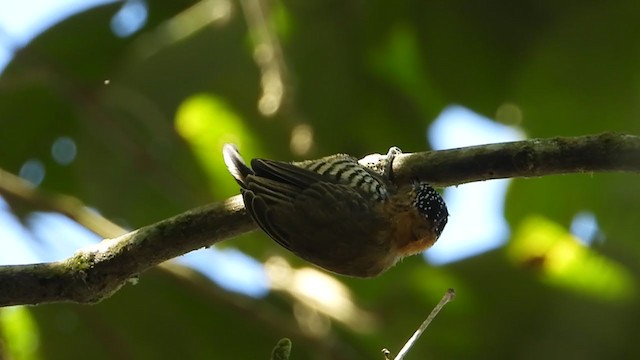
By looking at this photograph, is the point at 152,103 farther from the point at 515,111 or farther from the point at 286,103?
the point at 515,111

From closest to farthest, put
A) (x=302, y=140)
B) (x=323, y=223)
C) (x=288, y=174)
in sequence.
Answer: (x=323, y=223) < (x=288, y=174) < (x=302, y=140)

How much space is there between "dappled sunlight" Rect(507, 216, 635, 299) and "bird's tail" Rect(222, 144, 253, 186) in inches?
50.2

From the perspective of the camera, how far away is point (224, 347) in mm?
3348

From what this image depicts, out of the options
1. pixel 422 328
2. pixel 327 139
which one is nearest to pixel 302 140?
pixel 327 139

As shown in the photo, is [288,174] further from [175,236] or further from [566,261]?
[566,261]

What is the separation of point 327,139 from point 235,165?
116 cm

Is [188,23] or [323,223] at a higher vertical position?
[188,23]

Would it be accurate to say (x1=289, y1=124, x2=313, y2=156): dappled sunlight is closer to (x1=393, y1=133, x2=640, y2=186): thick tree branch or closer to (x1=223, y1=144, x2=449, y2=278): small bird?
(x1=223, y1=144, x2=449, y2=278): small bird

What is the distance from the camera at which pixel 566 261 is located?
3.27 meters

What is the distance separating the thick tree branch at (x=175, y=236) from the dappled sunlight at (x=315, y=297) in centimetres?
143

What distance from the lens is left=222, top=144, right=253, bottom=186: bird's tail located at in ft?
7.13

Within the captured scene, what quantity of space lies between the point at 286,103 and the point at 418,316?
2.79ft

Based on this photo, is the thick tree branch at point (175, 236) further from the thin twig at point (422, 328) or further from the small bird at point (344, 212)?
the thin twig at point (422, 328)

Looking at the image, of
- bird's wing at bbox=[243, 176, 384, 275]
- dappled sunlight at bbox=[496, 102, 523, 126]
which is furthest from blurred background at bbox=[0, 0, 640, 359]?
bird's wing at bbox=[243, 176, 384, 275]
